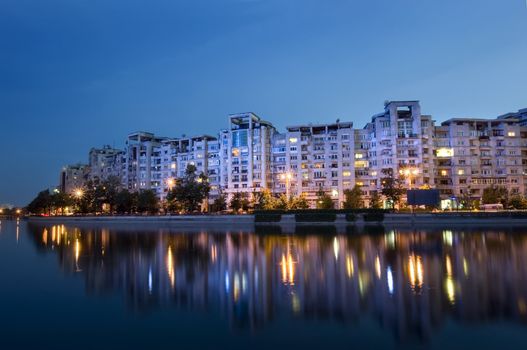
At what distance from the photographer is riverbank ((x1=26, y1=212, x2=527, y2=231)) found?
2675 inches

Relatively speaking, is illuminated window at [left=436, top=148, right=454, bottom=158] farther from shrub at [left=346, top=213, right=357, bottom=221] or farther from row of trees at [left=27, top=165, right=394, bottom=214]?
shrub at [left=346, top=213, right=357, bottom=221]

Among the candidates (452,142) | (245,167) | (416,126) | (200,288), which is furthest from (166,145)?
(200,288)

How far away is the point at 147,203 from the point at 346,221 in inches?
2237

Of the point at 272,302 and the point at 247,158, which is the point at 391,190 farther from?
the point at 272,302

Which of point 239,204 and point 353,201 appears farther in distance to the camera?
point 239,204

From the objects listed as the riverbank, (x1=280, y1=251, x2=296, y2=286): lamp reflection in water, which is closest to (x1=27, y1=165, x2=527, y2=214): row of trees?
the riverbank

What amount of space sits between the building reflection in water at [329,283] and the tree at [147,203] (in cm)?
7435

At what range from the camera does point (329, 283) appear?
20.5 m

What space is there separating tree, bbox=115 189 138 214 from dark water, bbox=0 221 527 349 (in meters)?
81.3

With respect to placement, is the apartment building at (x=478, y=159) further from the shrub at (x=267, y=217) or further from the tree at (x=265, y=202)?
the shrub at (x=267, y=217)

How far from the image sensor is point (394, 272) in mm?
23250

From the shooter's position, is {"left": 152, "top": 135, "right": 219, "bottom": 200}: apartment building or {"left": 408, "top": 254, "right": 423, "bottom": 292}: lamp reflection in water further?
{"left": 152, "top": 135, "right": 219, "bottom": 200}: apartment building

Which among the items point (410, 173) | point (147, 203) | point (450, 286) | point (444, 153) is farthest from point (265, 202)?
point (450, 286)

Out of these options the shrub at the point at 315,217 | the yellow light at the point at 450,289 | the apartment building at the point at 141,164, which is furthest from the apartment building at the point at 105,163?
the yellow light at the point at 450,289
